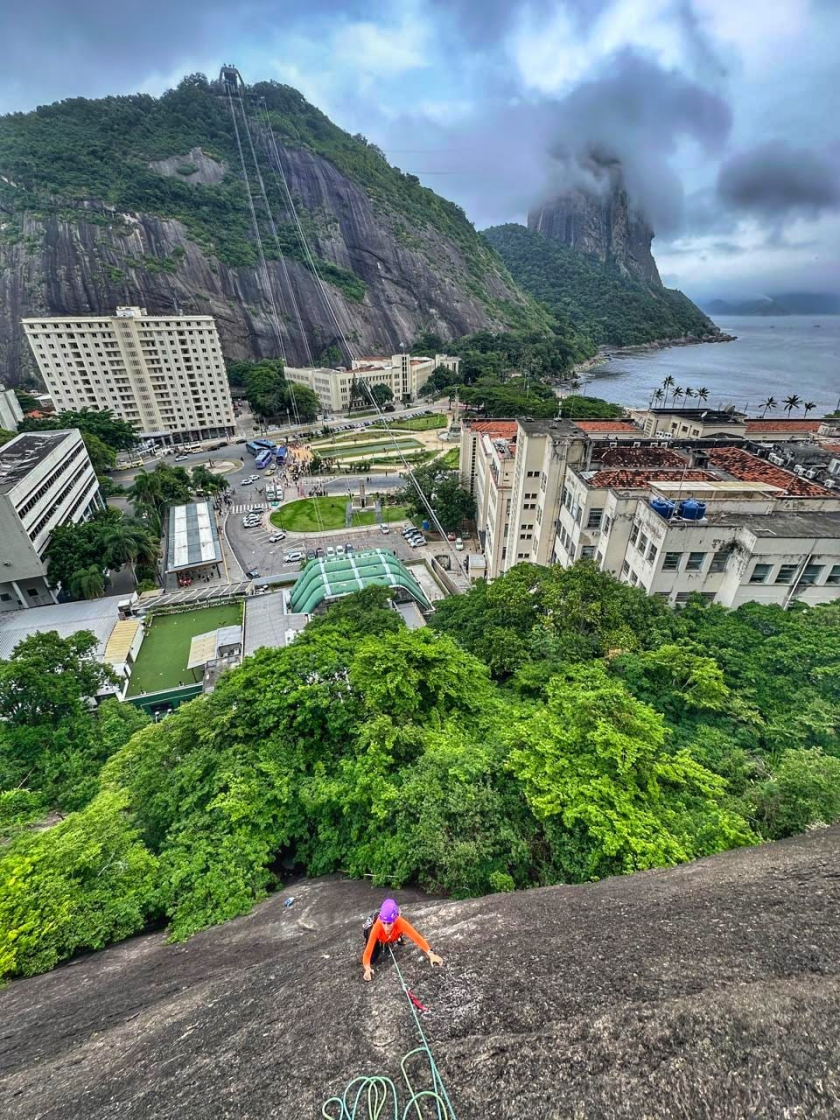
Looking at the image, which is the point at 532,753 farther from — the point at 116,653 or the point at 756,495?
the point at 116,653

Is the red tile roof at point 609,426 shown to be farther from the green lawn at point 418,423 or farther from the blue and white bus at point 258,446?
the blue and white bus at point 258,446

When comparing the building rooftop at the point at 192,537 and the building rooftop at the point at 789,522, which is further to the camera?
the building rooftop at the point at 192,537

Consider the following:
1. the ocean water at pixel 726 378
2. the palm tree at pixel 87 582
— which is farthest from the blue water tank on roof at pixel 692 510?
the ocean water at pixel 726 378

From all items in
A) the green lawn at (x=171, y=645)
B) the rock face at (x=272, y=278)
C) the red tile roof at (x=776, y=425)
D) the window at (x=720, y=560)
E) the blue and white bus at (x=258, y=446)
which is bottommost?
the green lawn at (x=171, y=645)

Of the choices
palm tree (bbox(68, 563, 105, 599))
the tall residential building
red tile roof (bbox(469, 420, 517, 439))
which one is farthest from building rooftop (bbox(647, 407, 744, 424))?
the tall residential building

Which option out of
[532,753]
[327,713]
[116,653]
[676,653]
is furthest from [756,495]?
[116,653]

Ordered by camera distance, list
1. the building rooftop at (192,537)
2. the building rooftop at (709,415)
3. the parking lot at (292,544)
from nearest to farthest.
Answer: the building rooftop at (192,537)
the parking lot at (292,544)
the building rooftop at (709,415)

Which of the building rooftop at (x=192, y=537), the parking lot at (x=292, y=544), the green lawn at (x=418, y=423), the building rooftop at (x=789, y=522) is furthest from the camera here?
the green lawn at (x=418, y=423)
